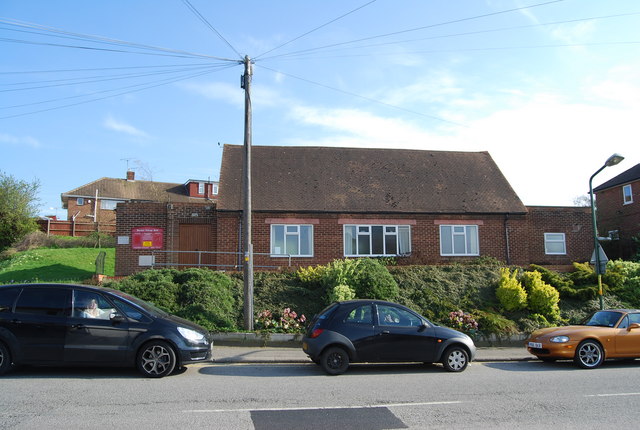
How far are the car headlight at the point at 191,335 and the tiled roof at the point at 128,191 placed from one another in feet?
130

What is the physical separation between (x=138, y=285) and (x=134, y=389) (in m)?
7.00

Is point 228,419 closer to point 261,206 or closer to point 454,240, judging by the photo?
point 261,206

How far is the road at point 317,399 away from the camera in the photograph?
6430 mm

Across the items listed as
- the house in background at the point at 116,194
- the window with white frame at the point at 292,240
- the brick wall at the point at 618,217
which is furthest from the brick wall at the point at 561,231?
the house in background at the point at 116,194

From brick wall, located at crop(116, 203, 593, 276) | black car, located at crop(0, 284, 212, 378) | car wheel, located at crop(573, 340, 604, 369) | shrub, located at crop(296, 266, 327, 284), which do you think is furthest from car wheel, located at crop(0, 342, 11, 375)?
car wheel, located at crop(573, 340, 604, 369)

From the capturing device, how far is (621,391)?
8.48 meters

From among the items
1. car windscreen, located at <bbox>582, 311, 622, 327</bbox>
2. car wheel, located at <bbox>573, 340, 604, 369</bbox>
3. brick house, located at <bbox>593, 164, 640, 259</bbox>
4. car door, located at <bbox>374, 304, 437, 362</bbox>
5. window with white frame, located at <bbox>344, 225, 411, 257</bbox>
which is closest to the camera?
car door, located at <bbox>374, 304, 437, 362</bbox>

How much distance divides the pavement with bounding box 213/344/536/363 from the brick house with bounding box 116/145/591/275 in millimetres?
7326

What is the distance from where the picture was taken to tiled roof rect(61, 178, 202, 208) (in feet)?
160

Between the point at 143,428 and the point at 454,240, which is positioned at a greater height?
the point at 454,240

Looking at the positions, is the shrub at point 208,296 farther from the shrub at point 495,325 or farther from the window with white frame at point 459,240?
the window with white frame at point 459,240

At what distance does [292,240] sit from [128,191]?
115 feet

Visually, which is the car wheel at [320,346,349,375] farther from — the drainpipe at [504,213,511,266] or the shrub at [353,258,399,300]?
the drainpipe at [504,213,511,266]

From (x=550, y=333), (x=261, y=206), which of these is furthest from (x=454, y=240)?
(x=550, y=333)
